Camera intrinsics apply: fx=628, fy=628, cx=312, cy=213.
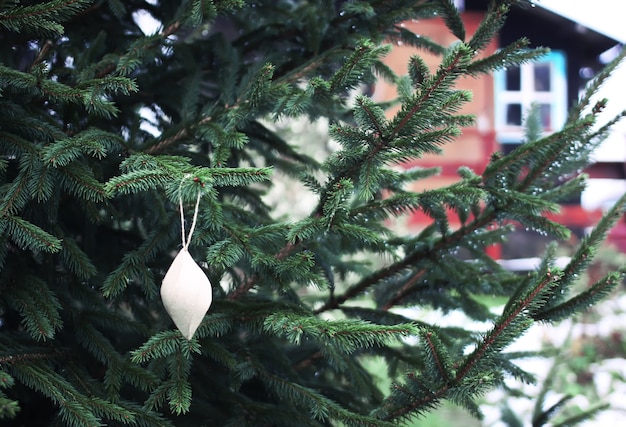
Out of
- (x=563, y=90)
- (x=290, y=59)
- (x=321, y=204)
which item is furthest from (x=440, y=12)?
(x=563, y=90)

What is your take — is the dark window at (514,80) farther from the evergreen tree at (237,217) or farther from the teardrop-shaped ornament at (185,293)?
the teardrop-shaped ornament at (185,293)

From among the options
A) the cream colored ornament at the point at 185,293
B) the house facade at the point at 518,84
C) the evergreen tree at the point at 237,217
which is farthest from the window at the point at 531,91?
the cream colored ornament at the point at 185,293

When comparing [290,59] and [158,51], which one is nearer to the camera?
[158,51]

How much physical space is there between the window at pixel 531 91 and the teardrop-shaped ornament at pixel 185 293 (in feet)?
24.7

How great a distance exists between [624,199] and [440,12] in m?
0.56

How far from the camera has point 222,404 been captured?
137 cm

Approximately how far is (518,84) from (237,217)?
755 centimetres

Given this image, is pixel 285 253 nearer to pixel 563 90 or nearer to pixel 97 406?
pixel 97 406

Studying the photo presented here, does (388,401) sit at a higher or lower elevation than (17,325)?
lower

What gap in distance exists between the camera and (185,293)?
89cm

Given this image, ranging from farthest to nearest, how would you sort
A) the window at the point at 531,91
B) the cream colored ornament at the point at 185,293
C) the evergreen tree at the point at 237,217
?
the window at the point at 531,91 → the evergreen tree at the point at 237,217 → the cream colored ornament at the point at 185,293

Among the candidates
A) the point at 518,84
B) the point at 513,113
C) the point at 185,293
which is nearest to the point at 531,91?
the point at 518,84

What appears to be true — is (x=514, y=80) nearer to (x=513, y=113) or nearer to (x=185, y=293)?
(x=513, y=113)

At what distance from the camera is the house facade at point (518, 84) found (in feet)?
24.2
